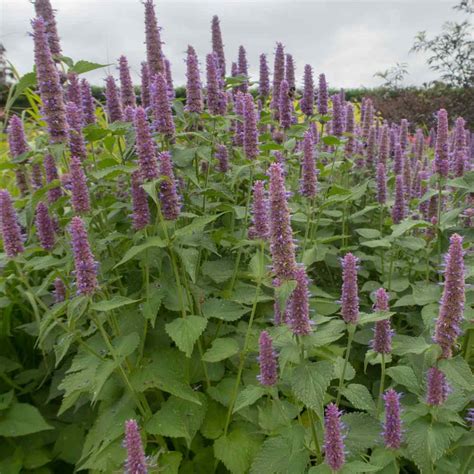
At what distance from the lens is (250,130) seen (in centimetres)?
299

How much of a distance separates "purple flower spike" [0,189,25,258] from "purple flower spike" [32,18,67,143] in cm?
43

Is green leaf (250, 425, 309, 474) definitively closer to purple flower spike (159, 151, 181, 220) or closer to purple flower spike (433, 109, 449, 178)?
purple flower spike (159, 151, 181, 220)

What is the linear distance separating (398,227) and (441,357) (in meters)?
1.23

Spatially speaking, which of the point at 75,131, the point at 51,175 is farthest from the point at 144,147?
the point at 51,175

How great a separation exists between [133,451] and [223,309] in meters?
1.07

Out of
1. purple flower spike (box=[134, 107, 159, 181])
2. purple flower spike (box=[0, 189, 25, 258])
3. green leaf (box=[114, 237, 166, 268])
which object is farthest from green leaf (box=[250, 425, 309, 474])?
purple flower spike (box=[0, 189, 25, 258])

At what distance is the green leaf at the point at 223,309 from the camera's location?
2.79 metres

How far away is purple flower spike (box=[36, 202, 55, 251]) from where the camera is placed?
300 cm

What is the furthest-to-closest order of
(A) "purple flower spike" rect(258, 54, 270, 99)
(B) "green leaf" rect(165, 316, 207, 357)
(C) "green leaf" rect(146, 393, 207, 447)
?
(A) "purple flower spike" rect(258, 54, 270, 99) → (C) "green leaf" rect(146, 393, 207, 447) → (B) "green leaf" rect(165, 316, 207, 357)

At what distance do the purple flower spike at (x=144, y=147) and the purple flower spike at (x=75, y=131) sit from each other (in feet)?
1.77

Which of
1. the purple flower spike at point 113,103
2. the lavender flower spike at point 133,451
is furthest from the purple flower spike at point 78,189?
the lavender flower spike at point 133,451

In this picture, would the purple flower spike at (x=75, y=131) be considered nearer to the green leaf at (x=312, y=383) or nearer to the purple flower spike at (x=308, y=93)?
the green leaf at (x=312, y=383)

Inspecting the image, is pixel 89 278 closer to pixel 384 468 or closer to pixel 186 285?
pixel 186 285

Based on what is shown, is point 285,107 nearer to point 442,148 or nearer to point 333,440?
point 442,148
